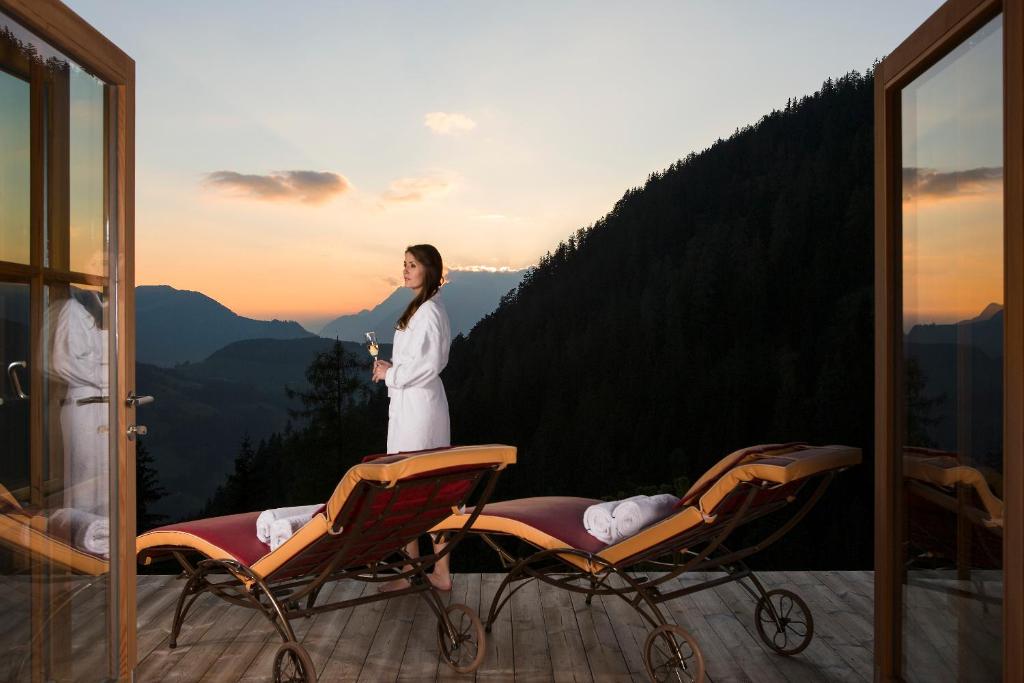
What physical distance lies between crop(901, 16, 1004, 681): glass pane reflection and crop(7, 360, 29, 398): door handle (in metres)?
2.30

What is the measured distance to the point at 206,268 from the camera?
7520mm

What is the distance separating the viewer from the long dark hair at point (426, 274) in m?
4.56

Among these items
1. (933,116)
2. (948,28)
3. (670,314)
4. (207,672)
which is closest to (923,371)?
(933,116)

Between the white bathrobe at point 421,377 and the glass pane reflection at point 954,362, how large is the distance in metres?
2.19

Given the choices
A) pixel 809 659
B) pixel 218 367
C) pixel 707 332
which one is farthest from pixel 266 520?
pixel 218 367

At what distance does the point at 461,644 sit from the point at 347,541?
2.38ft

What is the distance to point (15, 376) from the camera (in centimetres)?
240

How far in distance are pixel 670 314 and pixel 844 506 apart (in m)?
1.94

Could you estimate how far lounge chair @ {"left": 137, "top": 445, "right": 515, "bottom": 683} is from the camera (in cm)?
306

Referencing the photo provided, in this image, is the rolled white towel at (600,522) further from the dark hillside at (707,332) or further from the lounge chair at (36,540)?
the dark hillside at (707,332)

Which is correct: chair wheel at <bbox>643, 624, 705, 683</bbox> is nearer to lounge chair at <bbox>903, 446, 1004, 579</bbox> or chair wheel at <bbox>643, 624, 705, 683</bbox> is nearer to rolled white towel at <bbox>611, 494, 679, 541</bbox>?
rolled white towel at <bbox>611, 494, 679, 541</bbox>

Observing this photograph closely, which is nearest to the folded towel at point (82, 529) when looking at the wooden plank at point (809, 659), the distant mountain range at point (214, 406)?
the wooden plank at point (809, 659)

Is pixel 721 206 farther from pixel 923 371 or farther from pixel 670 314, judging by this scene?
pixel 923 371

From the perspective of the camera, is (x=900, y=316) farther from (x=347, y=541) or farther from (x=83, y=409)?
(x=83, y=409)
